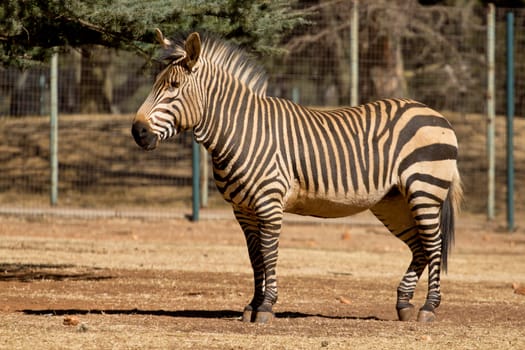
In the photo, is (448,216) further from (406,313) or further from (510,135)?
(510,135)

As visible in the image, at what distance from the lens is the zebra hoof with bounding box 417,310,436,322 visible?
9.06m

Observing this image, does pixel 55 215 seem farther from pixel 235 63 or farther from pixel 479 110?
pixel 479 110

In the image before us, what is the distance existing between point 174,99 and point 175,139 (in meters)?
13.5

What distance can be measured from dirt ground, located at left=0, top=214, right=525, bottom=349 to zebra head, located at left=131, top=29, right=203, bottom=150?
1529 millimetres

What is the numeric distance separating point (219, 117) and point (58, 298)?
8.21 feet

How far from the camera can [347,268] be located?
1335 cm

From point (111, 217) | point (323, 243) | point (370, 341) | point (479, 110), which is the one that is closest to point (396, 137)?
point (370, 341)

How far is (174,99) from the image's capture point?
8703 millimetres

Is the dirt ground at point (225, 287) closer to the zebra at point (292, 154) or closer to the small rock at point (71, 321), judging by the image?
the small rock at point (71, 321)

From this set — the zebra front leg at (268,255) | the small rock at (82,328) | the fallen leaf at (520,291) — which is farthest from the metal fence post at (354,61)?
the small rock at (82,328)

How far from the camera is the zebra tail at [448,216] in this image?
9500 millimetres

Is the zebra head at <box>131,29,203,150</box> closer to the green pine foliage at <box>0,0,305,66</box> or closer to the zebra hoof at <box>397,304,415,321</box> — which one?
the green pine foliage at <box>0,0,305,66</box>

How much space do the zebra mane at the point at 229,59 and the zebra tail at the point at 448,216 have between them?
1874 millimetres

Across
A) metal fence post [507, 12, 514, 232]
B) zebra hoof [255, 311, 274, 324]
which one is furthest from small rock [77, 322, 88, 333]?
metal fence post [507, 12, 514, 232]
